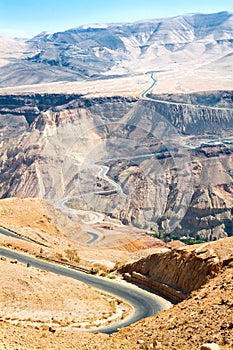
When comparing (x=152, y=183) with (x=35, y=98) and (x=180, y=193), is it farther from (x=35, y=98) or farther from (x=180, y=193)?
(x=35, y=98)

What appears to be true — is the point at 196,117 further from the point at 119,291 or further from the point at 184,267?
the point at 184,267

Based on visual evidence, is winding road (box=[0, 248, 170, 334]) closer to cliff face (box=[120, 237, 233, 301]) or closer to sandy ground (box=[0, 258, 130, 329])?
sandy ground (box=[0, 258, 130, 329])

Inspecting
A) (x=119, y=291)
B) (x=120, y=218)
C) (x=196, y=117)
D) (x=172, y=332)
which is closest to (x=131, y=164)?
(x=120, y=218)

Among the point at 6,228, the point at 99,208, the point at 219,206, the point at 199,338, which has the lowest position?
the point at 219,206

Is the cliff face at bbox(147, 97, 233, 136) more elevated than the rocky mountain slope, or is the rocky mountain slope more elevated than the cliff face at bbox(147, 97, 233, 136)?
the rocky mountain slope

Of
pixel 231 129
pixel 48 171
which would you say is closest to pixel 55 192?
pixel 48 171

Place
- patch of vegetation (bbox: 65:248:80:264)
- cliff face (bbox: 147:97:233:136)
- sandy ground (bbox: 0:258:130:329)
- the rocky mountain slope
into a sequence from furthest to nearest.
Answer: cliff face (bbox: 147:97:233:136) < patch of vegetation (bbox: 65:248:80:264) < sandy ground (bbox: 0:258:130:329) < the rocky mountain slope

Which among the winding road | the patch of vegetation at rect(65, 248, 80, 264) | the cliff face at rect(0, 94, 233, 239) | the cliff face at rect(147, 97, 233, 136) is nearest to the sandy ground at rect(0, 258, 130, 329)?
the winding road
